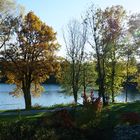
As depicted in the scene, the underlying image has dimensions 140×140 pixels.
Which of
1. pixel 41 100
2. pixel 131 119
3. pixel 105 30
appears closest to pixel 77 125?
pixel 131 119

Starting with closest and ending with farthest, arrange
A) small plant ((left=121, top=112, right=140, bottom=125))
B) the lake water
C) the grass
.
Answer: the grass
small plant ((left=121, top=112, right=140, bottom=125))
the lake water

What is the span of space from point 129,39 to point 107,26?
546 centimetres

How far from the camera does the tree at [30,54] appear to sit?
142ft

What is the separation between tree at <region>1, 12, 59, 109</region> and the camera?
4328cm

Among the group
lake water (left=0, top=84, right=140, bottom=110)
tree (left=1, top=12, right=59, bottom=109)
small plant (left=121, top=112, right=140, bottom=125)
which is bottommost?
lake water (left=0, top=84, right=140, bottom=110)

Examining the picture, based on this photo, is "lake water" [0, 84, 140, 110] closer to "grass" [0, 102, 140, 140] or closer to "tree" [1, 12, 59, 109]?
"tree" [1, 12, 59, 109]

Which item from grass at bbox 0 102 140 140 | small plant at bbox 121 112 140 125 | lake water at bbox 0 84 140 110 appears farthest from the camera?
lake water at bbox 0 84 140 110

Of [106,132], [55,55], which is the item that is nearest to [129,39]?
[55,55]

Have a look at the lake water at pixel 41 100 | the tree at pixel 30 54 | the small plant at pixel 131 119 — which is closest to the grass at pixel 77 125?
the small plant at pixel 131 119

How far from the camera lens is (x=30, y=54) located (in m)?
43.6

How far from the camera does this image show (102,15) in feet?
135

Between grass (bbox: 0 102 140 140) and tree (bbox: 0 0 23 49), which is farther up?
tree (bbox: 0 0 23 49)

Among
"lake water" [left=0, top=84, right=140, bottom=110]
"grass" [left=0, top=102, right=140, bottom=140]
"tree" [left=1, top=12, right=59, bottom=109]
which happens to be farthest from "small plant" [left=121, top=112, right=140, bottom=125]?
"lake water" [left=0, top=84, right=140, bottom=110]

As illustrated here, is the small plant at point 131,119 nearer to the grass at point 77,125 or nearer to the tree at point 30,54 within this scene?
the grass at point 77,125
